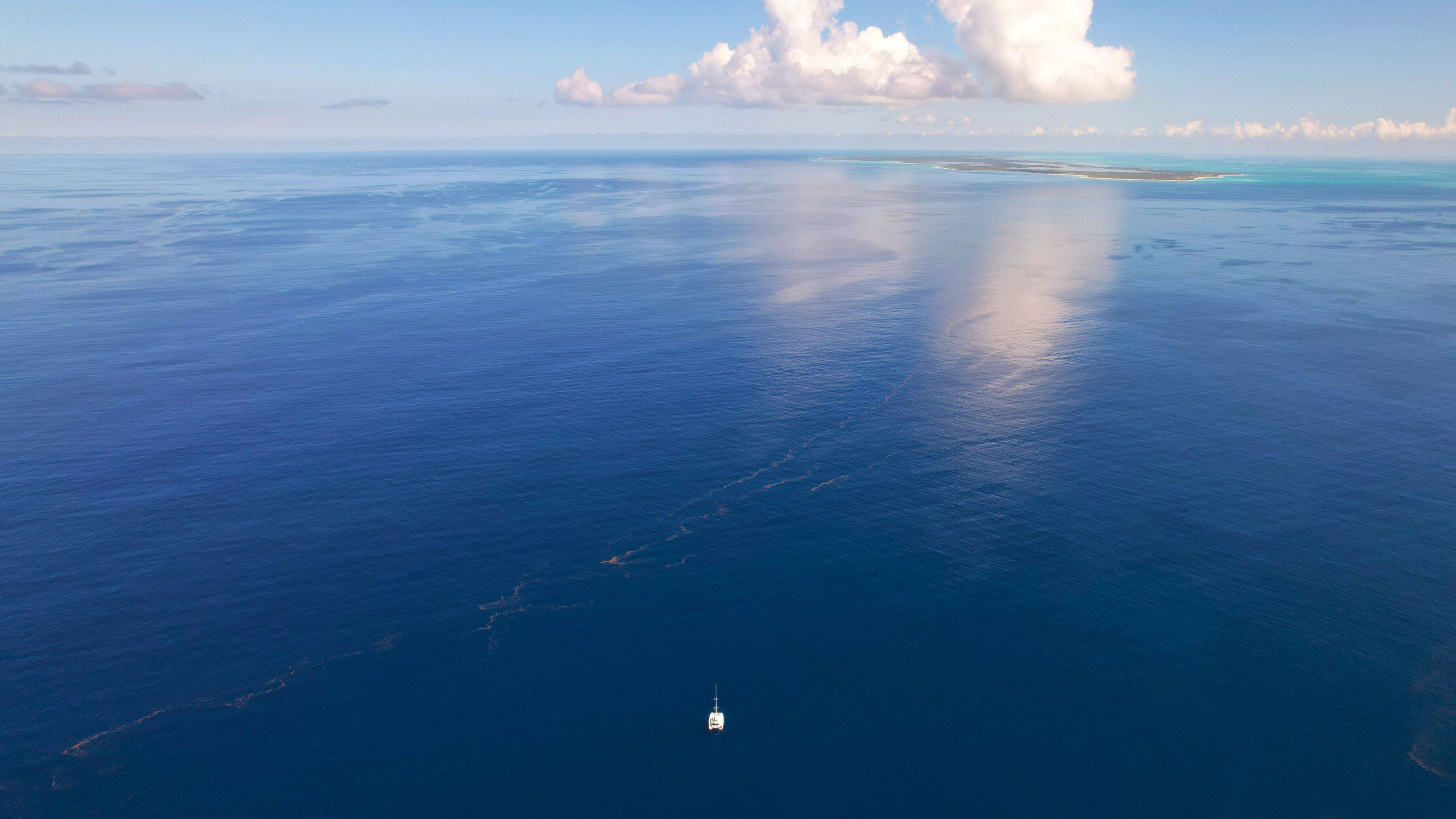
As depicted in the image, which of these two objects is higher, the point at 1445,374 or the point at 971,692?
the point at 1445,374

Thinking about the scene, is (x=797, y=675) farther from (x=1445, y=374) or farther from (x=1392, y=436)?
(x=1445, y=374)

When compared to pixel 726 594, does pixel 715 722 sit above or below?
below

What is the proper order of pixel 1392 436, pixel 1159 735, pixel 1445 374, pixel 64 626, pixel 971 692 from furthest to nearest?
pixel 1445 374 < pixel 1392 436 < pixel 64 626 < pixel 971 692 < pixel 1159 735

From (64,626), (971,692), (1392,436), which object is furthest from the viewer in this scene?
(1392,436)

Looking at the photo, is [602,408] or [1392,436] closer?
[1392,436]

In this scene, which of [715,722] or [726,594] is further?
[726,594]

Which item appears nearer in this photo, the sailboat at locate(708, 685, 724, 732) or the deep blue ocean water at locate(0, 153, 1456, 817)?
the deep blue ocean water at locate(0, 153, 1456, 817)

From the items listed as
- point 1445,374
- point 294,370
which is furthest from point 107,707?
point 1445,374

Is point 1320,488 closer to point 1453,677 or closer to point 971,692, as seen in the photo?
point 1453,677

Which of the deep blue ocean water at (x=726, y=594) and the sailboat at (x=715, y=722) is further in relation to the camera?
the sailboat at (x=715, y=722)
